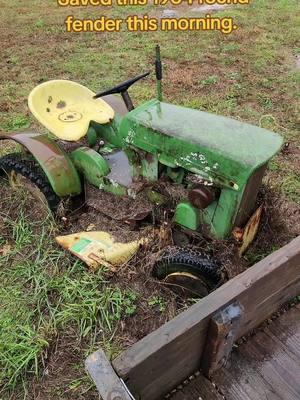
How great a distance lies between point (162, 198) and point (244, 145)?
613mm

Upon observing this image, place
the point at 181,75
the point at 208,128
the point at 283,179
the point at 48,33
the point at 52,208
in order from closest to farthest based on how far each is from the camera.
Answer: the point at 208,128, the point at 52,208, the point at 283,179, the point at 181,75, the point at 48,33

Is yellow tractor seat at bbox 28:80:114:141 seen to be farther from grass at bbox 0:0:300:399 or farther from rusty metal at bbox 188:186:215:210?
rusty metal at bbox 188:186:215:210

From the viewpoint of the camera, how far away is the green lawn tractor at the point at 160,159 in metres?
2.12

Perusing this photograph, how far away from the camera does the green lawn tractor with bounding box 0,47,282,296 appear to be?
2.12 metres

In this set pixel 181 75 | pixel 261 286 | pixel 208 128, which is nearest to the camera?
pixel 261 286

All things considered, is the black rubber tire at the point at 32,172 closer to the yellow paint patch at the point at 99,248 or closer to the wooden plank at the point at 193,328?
the yellow paint patch at the point at 99,248

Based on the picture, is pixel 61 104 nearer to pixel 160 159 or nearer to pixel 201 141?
pixel 160 159

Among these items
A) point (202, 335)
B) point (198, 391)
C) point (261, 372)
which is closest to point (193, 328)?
point (202, 335)

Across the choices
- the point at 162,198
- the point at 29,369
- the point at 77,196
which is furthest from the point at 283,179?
the point at 29,369

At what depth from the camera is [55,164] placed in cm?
271

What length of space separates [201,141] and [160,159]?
285mm

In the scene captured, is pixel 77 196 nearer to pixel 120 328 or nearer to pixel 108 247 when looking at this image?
pixel 108 247

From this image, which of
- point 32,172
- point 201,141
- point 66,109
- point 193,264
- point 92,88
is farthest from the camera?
point 92,88

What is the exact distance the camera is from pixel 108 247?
252 centimetres
